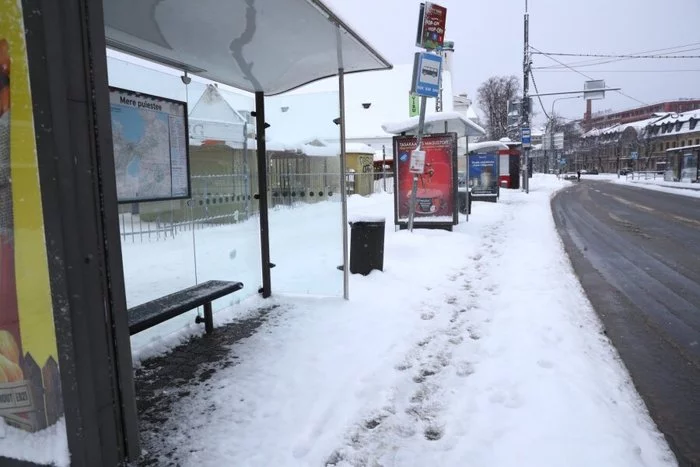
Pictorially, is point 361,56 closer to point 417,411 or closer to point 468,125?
point 417,411

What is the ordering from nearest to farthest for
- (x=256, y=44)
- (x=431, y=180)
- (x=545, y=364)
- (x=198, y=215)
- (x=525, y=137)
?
1. (x=545, y=364)
2. (x=256, y=44)
3. (x=198, y=215)
4. (x=431, y=180)
5. (x=525, y=137)

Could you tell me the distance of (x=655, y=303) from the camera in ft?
21.7

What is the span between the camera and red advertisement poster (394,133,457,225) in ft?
37.3

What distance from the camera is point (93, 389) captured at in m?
2.39

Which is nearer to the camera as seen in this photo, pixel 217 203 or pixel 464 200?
pixel 217 203

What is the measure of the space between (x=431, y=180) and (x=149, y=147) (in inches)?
308

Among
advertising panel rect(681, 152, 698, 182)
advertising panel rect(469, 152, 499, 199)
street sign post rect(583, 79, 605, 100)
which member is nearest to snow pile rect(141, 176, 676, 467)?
advertising panel rect(469, 152, 499, 199)

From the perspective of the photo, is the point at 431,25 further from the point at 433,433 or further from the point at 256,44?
the point at 433,433

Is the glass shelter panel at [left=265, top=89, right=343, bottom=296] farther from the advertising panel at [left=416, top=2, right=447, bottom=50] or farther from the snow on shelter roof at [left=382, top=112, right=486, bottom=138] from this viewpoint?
the snow on shelter roof at [left=382, top=112, right=486, bottom=138]

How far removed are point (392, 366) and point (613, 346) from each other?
2.26 meters

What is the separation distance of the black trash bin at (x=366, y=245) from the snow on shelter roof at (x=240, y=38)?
2.16 meters

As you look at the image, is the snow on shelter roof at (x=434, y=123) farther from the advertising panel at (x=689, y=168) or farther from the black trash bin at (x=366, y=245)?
the advertising panel at (x=689, y=168)

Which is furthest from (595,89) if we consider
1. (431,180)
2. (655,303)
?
(655,303)

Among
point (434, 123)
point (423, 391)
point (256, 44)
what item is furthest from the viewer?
point (434, 123)
